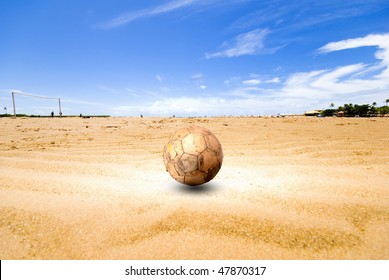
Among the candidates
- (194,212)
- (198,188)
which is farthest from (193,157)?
(194,212)

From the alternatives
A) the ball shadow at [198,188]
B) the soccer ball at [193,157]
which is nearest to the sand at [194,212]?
the ball shadow at [198,188]

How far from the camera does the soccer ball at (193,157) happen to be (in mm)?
2725

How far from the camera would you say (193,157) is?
272 centimetres

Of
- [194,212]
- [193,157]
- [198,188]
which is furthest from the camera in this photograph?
[198,188]

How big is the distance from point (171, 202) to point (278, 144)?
165 inches

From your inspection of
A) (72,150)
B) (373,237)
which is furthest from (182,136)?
(72,150)

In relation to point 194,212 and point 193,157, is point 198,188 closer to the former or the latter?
point 193,157

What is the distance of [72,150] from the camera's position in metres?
5.25

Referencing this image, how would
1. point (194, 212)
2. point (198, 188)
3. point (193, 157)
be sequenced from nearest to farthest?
point (194, 212), point (193, 157), point (198, 188)

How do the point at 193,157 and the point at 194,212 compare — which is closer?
the point at 194,212

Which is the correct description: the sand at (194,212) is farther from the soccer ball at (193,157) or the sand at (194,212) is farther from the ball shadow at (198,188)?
the soccer ball at (193,157)

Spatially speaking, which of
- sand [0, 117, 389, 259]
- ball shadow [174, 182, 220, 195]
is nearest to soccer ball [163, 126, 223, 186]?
ball shadow [174, 182, 220, 195]

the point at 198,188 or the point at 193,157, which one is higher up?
the point at 193,157

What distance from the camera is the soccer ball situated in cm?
272
